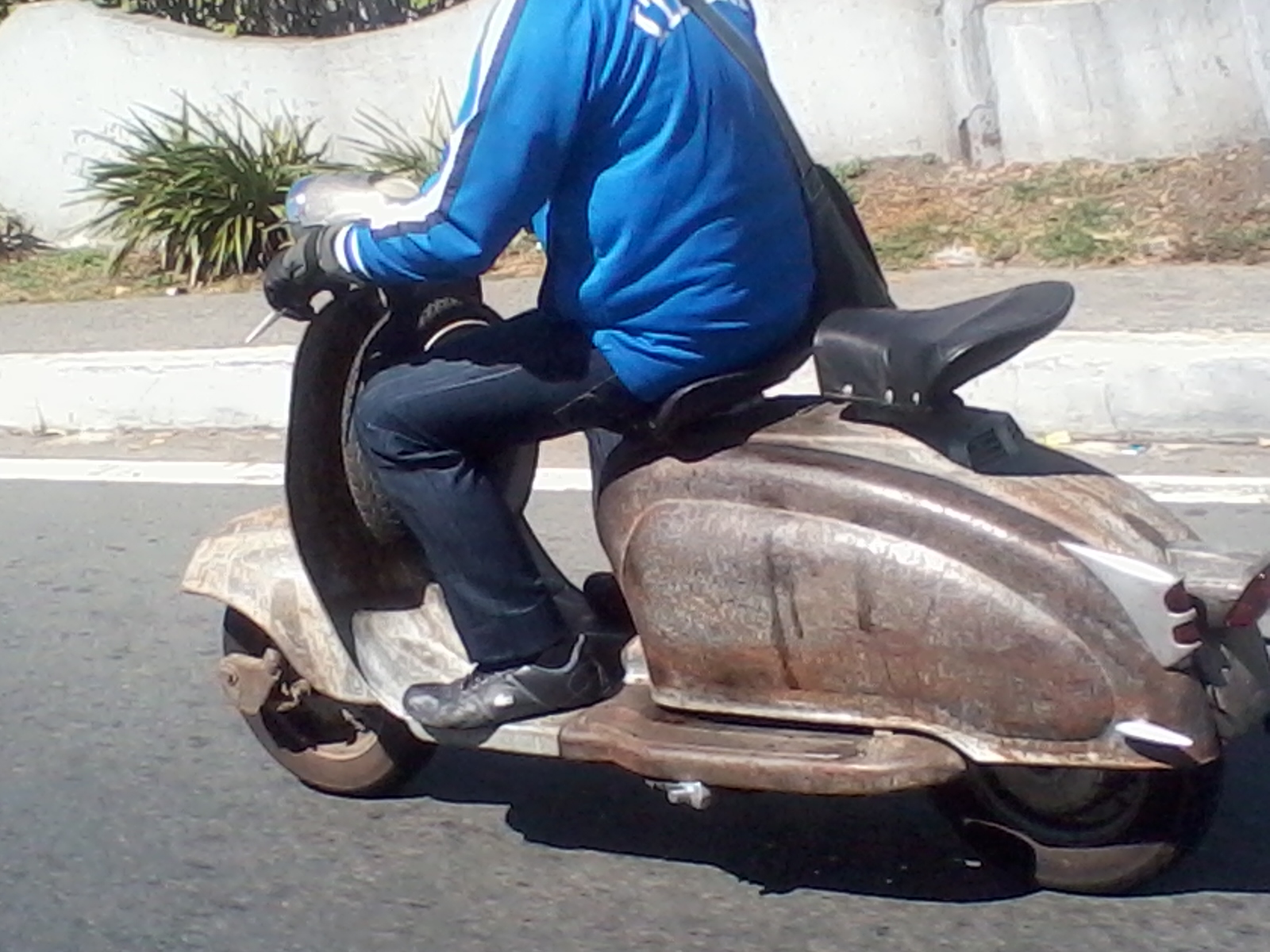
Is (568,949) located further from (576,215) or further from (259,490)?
(259,490)

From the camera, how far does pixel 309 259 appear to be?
387cm

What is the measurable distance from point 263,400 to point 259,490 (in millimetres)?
1000

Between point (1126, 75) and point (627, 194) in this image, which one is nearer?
point (627, 194)

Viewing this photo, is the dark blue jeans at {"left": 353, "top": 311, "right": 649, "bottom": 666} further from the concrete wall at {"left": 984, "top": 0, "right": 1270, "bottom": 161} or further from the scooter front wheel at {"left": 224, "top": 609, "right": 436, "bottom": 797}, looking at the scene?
the concrete wall at {"left": 984, "top": 0, "right": 1270, "bottom": 161}

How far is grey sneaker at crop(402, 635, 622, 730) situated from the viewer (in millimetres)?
4012

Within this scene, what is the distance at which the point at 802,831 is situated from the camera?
165 inches

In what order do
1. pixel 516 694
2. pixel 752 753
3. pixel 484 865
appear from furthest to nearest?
pixel 484 865 < pixel 516 694 < pixel 752 753

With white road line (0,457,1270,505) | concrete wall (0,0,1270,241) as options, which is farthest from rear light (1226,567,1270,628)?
concrete wall (0,0,1270,241)

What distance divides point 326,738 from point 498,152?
4.95ft

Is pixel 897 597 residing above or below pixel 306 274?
below

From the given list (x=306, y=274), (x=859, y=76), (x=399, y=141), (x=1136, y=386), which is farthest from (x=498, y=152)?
(x=399, y=141)

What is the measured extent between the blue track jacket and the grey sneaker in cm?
56

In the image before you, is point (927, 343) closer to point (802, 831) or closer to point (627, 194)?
point (627, 194)

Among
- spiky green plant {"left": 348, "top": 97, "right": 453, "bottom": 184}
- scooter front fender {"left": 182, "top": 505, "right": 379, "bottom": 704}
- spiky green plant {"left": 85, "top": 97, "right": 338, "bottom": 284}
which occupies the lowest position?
spiky green plant {"left": 85, "top": 97, "right": 338, "bottom": 284}
